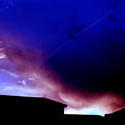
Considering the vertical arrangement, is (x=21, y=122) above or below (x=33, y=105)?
below

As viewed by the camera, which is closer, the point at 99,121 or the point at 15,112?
the point at 15,112

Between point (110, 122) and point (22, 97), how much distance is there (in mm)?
10102

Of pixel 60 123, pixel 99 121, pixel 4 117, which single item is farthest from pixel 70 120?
pixel 4 117

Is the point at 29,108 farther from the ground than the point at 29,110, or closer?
farther from the ground

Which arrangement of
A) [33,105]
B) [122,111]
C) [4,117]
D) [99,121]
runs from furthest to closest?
[122,111], [99,121], [33,105], [4,117]

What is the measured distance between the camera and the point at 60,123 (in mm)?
19375

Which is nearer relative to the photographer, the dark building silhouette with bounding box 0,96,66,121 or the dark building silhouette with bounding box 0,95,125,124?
the dark building silhouette with bounding box 0,95,125,124

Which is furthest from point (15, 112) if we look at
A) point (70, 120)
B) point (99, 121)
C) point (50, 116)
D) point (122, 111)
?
point (122, 111)

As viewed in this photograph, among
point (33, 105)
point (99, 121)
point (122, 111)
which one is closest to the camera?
point (33, 105)

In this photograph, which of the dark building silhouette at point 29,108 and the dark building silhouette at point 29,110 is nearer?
the dark building silhouette at point 29,110

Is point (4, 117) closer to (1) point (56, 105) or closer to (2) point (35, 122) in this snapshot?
(2) point (35, 122)

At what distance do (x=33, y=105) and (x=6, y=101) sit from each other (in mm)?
2891

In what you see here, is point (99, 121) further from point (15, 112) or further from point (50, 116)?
point (15, 112)

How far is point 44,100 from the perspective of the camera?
1989 centimetres
